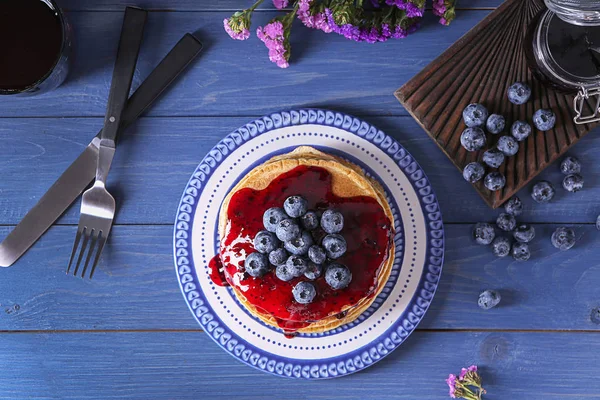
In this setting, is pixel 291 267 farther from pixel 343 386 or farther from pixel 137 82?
pixel 137 82

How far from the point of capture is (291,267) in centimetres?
133

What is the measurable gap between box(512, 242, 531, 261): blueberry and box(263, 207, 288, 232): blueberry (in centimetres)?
79

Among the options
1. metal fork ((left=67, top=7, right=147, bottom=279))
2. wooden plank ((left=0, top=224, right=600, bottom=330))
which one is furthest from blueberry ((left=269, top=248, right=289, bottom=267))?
metal fork ((left=67, top=7, right=147, bottom=279))

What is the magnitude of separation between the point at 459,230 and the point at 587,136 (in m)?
0.51

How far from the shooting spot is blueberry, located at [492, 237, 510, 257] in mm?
1658

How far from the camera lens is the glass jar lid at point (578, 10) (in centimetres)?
138

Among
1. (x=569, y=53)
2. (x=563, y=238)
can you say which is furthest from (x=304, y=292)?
(x=569, y=53)

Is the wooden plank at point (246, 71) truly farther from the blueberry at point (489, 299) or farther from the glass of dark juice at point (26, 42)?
the blueberry at point (489, 299)

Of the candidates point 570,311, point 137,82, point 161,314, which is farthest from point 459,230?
point 137,82

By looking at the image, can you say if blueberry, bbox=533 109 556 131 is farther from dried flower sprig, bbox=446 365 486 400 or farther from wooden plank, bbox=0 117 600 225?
dried flower sprig, bbox=446 365 486 400

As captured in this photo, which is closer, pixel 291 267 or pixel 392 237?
pixel 291 267

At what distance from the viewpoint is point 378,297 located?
64.1 inches

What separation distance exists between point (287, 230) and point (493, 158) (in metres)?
0.71

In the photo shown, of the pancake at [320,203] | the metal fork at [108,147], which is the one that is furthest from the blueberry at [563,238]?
the metal fork at [108,147]
